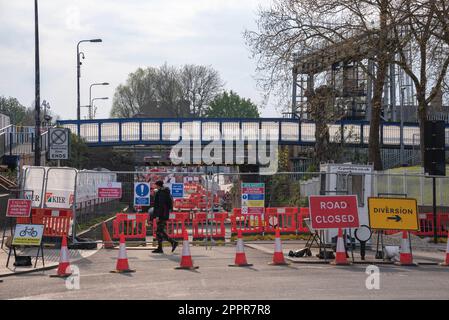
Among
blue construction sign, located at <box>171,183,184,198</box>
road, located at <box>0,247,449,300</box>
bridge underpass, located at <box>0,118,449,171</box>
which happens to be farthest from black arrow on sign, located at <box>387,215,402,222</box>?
bridge underpass, located at <box>0,118,449,171</box>

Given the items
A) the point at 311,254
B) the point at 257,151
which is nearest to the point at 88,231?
the point at 311,254

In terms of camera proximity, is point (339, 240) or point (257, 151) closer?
point (339, 240)

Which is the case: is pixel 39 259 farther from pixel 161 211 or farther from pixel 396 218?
pixel 396 218

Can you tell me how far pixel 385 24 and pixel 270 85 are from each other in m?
5.92

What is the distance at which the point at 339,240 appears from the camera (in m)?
16.6

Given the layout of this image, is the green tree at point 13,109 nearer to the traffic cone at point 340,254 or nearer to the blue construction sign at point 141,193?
the blue construction sign at point 141,193

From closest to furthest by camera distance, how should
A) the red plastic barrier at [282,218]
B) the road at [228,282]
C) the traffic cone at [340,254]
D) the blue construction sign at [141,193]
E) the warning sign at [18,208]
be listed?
the road at [228,282] → the traffic cone at [340,254] → the warning sign at [18,208] → the blue construction sign at [141,193] → the red plastic barrier at [282,218]

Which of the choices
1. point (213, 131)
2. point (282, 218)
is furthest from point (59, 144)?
point (213, 131)

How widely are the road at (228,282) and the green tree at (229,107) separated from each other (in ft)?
273

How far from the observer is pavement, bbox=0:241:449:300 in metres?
11.8

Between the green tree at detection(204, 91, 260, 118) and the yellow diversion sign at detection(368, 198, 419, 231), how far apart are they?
267 ft

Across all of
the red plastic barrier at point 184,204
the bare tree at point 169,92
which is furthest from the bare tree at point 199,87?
the red plastic barrier at point 184,204

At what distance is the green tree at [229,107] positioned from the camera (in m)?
104
